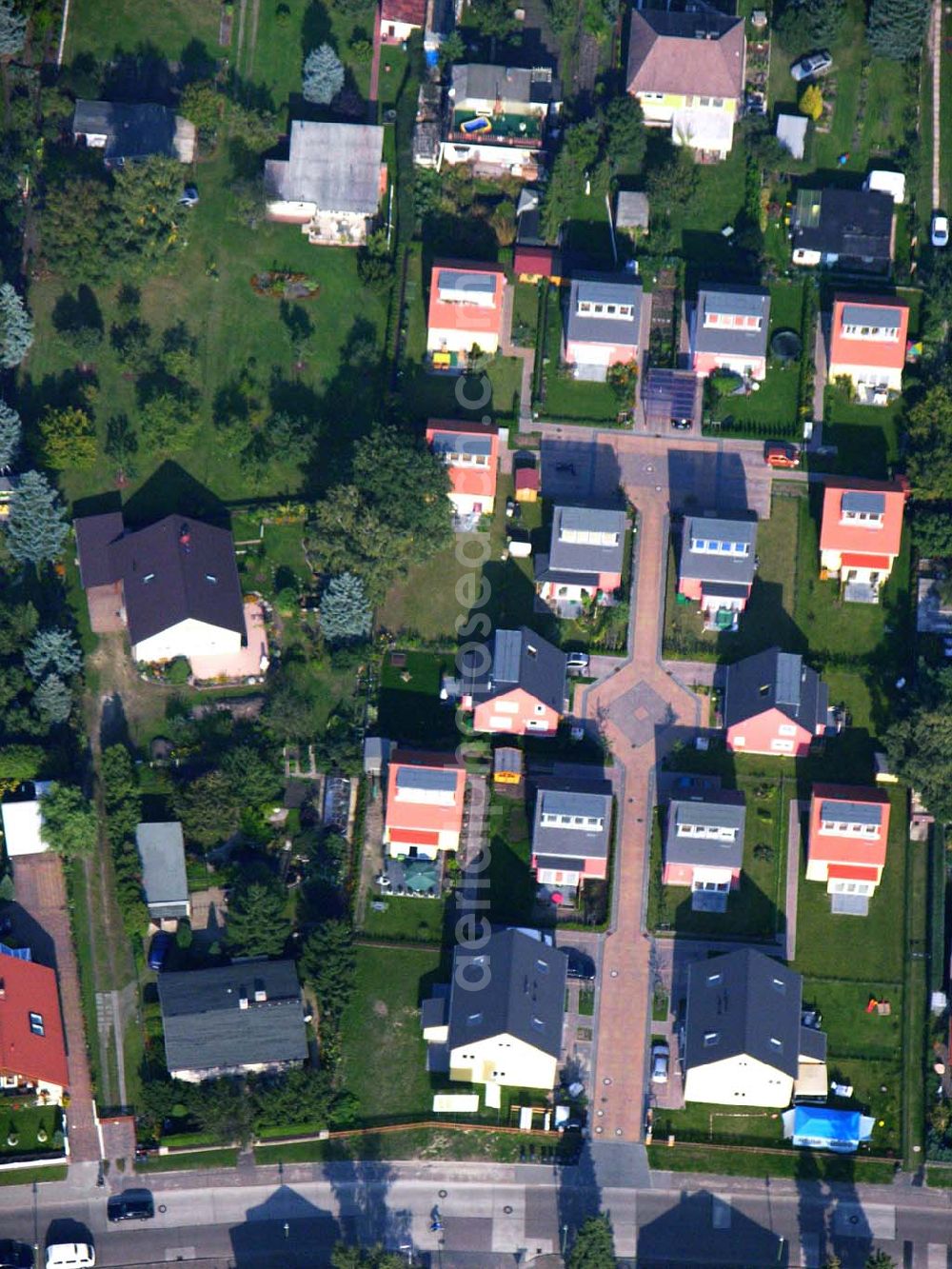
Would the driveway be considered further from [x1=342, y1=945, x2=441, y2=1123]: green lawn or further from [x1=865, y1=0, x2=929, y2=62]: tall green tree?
[x1=865, y1=0, x2=929, y2=62]: tall green tree

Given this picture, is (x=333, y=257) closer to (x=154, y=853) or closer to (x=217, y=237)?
(x=217, y=237)

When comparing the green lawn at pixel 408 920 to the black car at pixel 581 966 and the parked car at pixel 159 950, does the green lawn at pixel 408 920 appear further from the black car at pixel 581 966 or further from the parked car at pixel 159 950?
the parked car at pixel 159 950

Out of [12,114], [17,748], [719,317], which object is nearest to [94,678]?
[17,748]

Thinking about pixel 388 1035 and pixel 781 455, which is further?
pixel 781 455

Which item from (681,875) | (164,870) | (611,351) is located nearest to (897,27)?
(611,351)

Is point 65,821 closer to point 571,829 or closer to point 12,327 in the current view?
point 571,829

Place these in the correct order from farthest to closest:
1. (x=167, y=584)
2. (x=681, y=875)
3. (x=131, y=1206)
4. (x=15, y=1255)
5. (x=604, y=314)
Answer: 1. (x=604, y=314)
2. (x=167, y=584)
3. (x=681, y=875)
4. (x=131, y=1206)
5. (x=15, y=1255)

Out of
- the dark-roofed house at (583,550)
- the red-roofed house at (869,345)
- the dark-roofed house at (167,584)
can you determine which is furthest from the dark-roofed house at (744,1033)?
the red-roofed house at (869,345)
